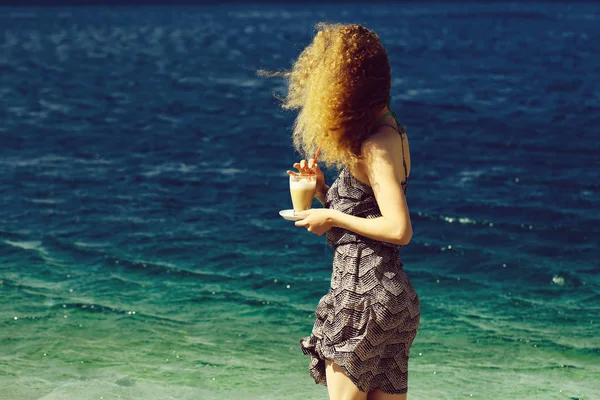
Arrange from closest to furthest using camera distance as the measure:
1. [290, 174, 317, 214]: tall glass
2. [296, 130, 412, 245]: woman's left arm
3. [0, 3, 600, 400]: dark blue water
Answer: [296, 130, 412, 245]: woman's left arm
[290, 174, 317, 214]: tall glass
[0, 3, 600, 400]: dark blue water

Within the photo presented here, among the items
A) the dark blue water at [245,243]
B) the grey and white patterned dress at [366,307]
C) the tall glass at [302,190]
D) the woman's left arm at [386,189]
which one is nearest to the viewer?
the woman's left arm at [386,189]

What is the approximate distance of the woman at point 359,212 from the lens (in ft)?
11.2

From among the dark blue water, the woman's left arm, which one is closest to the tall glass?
the woman's left arm

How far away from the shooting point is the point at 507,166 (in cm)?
1589

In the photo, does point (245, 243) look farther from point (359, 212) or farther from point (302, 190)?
Result: point (359, 212)

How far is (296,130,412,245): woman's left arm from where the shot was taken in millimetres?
3412

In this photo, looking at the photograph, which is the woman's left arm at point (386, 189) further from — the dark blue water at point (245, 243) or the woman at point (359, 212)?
the dark blue water at point (245, 243)

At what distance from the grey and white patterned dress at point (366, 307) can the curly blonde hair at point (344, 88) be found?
173 mm

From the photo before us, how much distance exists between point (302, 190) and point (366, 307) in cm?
65

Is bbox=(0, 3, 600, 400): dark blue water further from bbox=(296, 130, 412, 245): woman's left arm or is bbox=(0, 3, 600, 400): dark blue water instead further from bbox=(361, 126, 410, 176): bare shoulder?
bbox=(361, 126, 410, 176): bare shoulder

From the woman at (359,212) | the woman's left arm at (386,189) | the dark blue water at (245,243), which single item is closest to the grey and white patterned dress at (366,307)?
the woman at (359,212)

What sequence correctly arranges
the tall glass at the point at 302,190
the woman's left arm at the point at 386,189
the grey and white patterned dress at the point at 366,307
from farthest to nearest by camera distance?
the tall glass at the point at 302,190 < the grey and white patterned dress at the point at 366,307 < the woman's left arm at the point at 386,189

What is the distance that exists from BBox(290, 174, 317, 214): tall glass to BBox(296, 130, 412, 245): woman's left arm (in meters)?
0.43

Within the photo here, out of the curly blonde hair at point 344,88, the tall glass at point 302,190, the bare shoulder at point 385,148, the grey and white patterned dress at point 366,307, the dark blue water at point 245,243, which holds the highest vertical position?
the curly blonde hair at point 344,88
